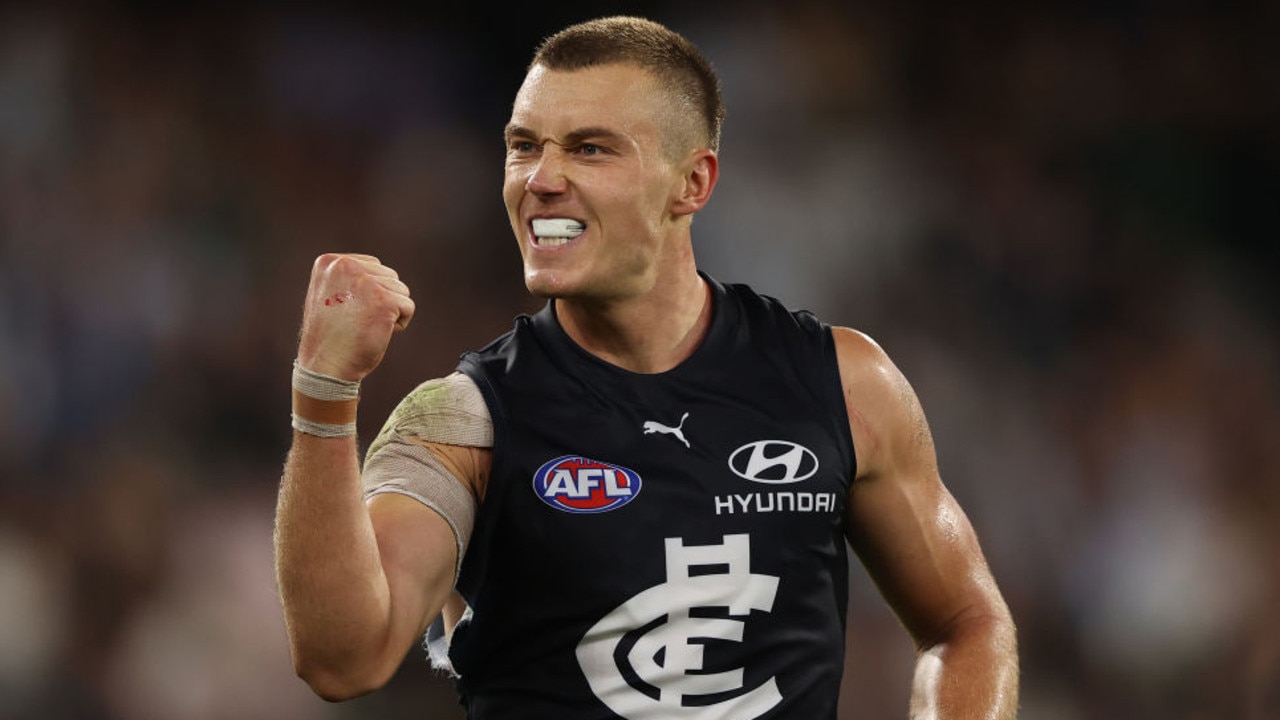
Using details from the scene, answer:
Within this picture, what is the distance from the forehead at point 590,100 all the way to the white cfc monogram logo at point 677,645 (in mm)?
872

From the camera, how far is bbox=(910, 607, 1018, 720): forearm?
324cm

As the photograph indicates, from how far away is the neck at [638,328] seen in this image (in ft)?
10.8

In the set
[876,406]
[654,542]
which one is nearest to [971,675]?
[876,406]

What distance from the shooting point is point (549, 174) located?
3.08m

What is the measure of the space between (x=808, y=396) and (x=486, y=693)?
36.5 inches

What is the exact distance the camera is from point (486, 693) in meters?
3.12

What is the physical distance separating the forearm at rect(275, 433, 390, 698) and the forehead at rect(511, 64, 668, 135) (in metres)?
0.89

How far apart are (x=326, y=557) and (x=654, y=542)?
2.43 feet

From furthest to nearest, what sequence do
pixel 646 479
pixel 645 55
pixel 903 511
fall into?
1. pixel 903 511
2. pixel 645 55
3. pixel 646 479

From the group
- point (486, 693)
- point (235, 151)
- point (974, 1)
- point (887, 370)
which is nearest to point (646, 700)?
point (486, 693)

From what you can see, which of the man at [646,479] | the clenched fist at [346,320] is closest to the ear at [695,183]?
the man at [646,479]

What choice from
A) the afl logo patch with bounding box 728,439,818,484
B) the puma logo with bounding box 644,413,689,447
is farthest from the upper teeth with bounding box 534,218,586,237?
the afl logo patch with bounding box 728,439,818,484

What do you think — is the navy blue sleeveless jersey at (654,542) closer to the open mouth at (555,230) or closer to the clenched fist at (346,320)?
the open mouth at (555,230)

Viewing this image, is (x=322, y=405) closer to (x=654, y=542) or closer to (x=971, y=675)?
(x=654, y=542)
